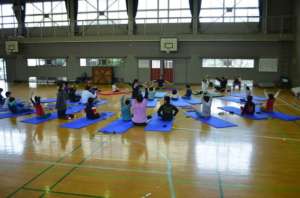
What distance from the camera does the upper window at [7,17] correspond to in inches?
993

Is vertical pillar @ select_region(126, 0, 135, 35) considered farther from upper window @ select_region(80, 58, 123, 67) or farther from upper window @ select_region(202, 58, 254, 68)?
upper window @ select_region(202, 58, 254, 68)

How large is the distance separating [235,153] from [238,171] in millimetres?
1112

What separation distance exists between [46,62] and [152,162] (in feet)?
71.7

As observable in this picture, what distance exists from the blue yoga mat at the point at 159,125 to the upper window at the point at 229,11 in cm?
1436

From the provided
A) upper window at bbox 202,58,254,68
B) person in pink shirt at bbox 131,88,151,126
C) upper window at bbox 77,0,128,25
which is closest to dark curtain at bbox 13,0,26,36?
upper window at bbox 77,0,128,25

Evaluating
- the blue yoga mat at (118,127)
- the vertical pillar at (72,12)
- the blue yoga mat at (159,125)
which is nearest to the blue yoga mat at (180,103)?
the blue yoga mat at (159,125)

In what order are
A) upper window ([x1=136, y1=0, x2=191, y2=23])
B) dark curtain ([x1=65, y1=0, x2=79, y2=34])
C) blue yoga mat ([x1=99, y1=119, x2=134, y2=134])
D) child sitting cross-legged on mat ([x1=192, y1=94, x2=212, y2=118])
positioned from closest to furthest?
1. blue yoga mat ([x1=99, y1=119, x2=134, y2=134])
2. child sitting cross-legged on mat ([x1=192, y1=94, x2=212, y2=118])
3. upper window ([x1=136, y1=0, x2=191, y2=23])
4. dark curtain ([x1=65, y1=0, x2=79, y2=34])

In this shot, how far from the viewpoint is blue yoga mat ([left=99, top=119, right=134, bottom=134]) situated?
8534mm

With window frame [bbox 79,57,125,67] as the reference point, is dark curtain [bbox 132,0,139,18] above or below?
above

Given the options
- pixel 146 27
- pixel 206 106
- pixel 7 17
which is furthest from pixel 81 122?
pixel 7 17

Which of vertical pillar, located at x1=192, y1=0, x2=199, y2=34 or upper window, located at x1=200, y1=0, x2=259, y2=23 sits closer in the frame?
upper window, located at x1=200, y1=0, x2=259, y2=23

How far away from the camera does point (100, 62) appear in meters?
24.2

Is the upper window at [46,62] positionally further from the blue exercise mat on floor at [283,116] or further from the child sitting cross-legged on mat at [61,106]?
the blue exercise mat on floor at [283,116]

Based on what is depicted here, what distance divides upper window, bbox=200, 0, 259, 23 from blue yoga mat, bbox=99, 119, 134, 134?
1499cm
